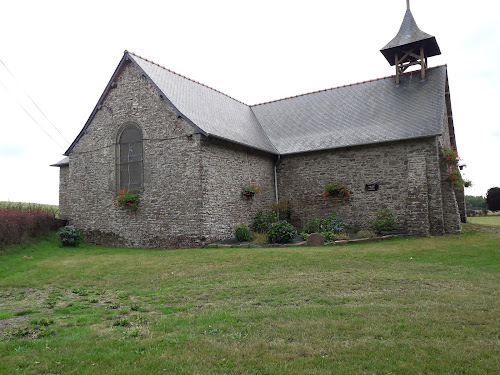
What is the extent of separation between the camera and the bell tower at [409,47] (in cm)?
1847

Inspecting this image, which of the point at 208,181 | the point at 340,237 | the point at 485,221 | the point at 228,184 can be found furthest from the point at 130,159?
the point at 485,221

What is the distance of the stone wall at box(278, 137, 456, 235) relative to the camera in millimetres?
14953

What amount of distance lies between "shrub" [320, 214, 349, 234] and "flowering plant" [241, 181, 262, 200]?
310 cm

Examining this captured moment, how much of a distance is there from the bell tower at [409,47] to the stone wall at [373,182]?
5.00 m

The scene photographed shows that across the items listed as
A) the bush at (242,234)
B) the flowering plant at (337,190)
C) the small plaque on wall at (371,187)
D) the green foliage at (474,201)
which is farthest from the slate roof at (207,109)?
the green foliage at (474,201)

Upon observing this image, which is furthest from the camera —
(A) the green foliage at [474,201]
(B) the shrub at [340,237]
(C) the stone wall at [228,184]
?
(A) the green foliage at [474,201]

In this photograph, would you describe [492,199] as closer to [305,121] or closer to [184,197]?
[305,121]

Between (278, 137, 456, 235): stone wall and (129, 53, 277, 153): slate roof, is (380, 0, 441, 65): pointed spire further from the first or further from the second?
(129, 53, 277, 153): slate roof

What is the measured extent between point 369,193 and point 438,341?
41.8 ft

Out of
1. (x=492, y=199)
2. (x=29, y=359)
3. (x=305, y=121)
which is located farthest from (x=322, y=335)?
(x=492, y=199)

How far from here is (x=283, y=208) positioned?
17.6 meters

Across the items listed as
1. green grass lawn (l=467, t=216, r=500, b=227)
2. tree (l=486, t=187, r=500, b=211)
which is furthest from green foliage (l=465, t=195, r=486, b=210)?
green grass lawn (l=467, t=216, r=500, b=227)

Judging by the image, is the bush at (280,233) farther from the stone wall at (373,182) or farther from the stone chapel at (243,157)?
the stone wall at (373,182)

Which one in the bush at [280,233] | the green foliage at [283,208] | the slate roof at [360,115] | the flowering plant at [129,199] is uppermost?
the slate roof at [360,115]
